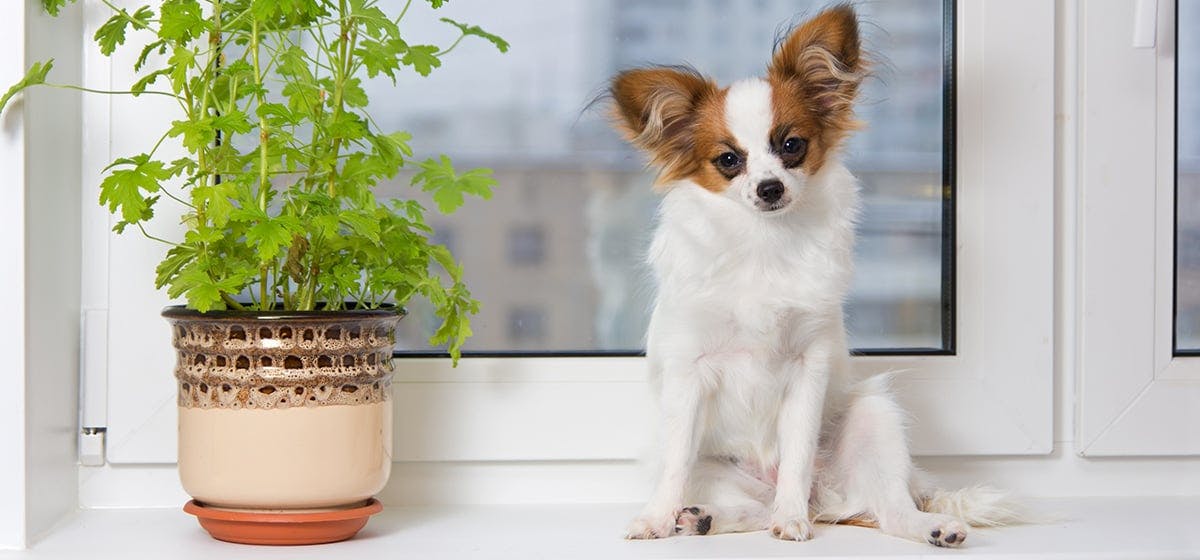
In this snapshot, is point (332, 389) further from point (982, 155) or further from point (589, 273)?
point (982, 155)

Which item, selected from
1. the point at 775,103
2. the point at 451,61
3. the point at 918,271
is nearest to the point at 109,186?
the point at 451,61

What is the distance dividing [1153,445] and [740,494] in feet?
1.79

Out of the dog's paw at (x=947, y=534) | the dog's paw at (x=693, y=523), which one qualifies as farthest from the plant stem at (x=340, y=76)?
the dog's paw at (x=947, y=534)

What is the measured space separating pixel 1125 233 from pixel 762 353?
51 cm

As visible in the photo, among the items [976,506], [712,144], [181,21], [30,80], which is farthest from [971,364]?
[30,80]

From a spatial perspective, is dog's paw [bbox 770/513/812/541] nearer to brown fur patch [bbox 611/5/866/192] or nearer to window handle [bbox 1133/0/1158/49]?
brown fur patch [bbox 611/5/866/192]

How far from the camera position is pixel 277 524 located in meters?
1.12

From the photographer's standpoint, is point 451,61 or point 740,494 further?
Result: point 451,61

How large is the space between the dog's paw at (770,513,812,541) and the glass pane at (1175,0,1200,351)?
0.60m

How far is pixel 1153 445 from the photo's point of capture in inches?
56.1

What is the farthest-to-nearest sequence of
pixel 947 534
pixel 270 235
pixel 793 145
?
1. pixel 793 145
2. pixel 947 534
3. pixel 270 235

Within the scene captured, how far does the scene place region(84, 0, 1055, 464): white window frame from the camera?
138cm

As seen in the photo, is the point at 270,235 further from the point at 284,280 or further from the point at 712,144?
the point at 712,144

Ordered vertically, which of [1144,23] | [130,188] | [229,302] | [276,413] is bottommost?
[276,413]
